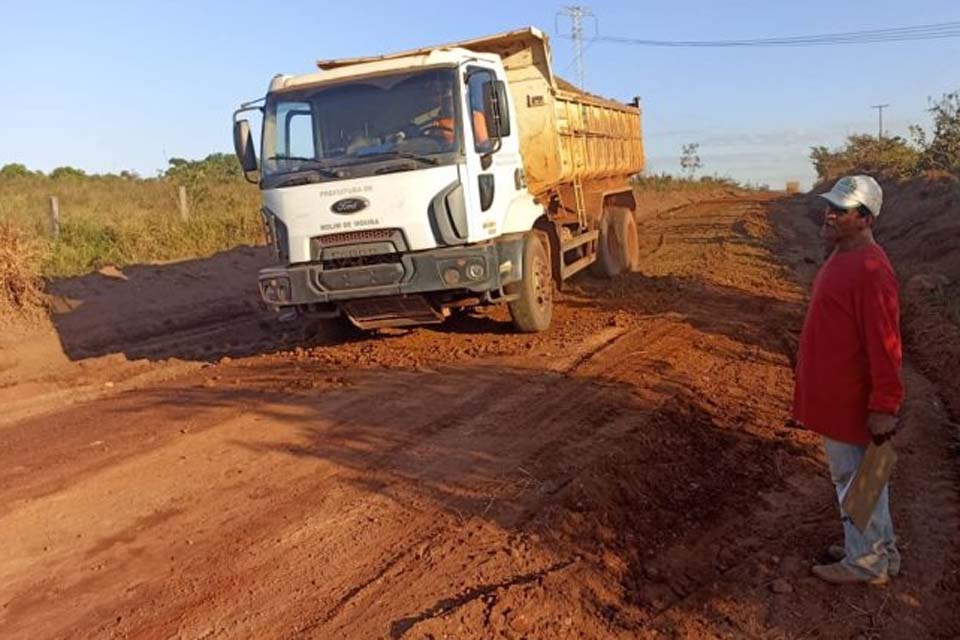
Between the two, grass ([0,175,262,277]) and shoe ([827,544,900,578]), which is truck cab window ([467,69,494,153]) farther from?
grass ([0,175,262,277])

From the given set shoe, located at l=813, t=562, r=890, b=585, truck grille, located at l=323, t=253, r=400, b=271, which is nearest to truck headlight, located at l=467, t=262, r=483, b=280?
truck grille, located at l=323, t=253, r=400, b=271

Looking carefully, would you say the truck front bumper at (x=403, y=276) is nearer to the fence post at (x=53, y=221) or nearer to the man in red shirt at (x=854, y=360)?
the man in red shirt at (x=854, y=360)

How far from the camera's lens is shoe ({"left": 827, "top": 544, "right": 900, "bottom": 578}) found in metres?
4.11

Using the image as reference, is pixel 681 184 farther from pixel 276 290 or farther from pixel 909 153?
pixel 276 290

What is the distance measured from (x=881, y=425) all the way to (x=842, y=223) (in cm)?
89

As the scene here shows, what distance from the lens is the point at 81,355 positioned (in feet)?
36.3

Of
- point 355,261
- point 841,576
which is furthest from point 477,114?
point 841,576

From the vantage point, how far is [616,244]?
559 inches

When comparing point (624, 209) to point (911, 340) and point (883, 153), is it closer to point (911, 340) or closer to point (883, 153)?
point (911, 340)

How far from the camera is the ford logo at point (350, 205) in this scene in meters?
8.33

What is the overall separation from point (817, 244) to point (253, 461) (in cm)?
1570

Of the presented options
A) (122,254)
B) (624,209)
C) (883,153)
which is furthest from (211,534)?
(883,153)

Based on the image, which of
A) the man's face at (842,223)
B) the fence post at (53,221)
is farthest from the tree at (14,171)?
the man's face at (842,223)

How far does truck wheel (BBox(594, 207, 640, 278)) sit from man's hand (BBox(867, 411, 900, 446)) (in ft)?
31.9
